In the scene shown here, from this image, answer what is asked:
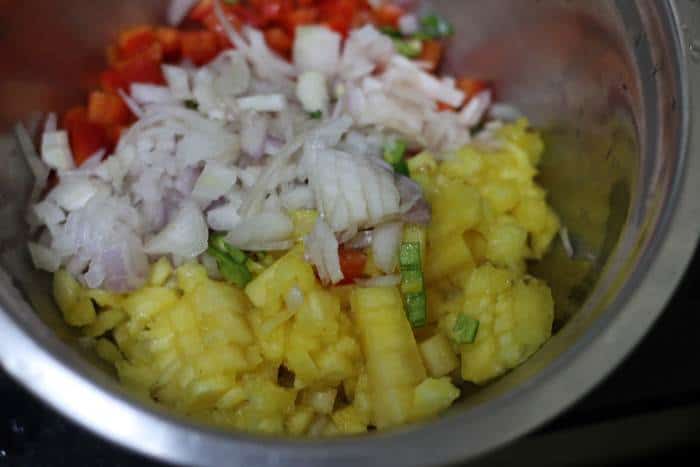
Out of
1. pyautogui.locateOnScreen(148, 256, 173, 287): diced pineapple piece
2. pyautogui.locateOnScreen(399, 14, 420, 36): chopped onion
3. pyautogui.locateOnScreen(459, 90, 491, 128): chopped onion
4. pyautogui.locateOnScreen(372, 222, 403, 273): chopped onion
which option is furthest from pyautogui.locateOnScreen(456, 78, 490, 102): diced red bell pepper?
pyautogui.locateOnScreen(148, 256, 173, 287): diced pineapple piece

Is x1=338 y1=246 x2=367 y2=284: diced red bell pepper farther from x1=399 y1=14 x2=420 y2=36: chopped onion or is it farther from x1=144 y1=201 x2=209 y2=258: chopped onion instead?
x1=399 y1=14 x2=420 y2=36: chopped onion

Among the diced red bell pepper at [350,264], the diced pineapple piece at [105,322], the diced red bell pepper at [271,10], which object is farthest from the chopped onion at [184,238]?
the diced red bell pepper at [271,10]

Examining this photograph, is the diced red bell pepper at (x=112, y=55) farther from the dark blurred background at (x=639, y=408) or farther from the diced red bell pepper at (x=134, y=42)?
the dark blurred background at (x=639, y=408)

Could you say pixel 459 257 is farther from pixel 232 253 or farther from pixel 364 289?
pixel 232 253

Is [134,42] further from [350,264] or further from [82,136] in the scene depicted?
[350,264]

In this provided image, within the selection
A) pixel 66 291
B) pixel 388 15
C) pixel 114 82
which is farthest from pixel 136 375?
pixel 388 15
